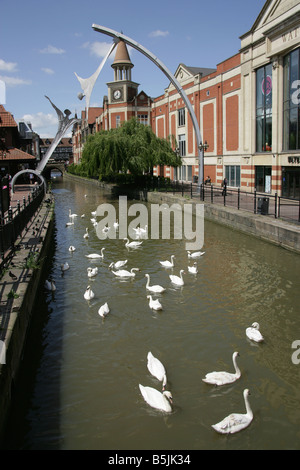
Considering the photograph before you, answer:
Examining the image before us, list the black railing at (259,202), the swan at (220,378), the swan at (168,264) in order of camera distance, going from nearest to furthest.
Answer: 1. the swan at (220,378)
2. the swan at (168,264)
3. the black railing at (259,202)

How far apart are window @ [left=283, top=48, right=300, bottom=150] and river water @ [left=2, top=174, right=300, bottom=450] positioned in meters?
13.2

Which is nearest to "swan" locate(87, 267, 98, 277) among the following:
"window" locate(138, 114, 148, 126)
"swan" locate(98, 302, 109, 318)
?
"swan" locate(98, 302, 109, 318)

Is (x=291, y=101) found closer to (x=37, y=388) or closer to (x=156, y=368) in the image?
(x=156, y=368)

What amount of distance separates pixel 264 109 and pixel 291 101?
3419 mm

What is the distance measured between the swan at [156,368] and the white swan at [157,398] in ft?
1.10

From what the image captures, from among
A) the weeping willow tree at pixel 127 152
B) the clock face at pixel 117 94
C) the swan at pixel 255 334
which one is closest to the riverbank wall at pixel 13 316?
the swan at pixel 255 334

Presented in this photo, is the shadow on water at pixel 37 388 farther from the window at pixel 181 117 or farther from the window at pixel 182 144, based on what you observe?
the window at pixel 181 117

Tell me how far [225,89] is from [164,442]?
32136 millimetres

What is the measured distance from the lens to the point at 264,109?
27156 millimetres

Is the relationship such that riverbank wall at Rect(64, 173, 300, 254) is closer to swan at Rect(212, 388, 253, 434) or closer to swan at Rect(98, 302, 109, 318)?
swan at Rect(98, 302, 109, 318)

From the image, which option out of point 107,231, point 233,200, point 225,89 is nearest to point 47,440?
point 107,231

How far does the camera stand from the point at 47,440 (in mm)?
5316

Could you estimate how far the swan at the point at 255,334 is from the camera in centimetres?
770

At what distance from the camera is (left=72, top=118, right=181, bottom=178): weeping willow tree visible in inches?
1243
